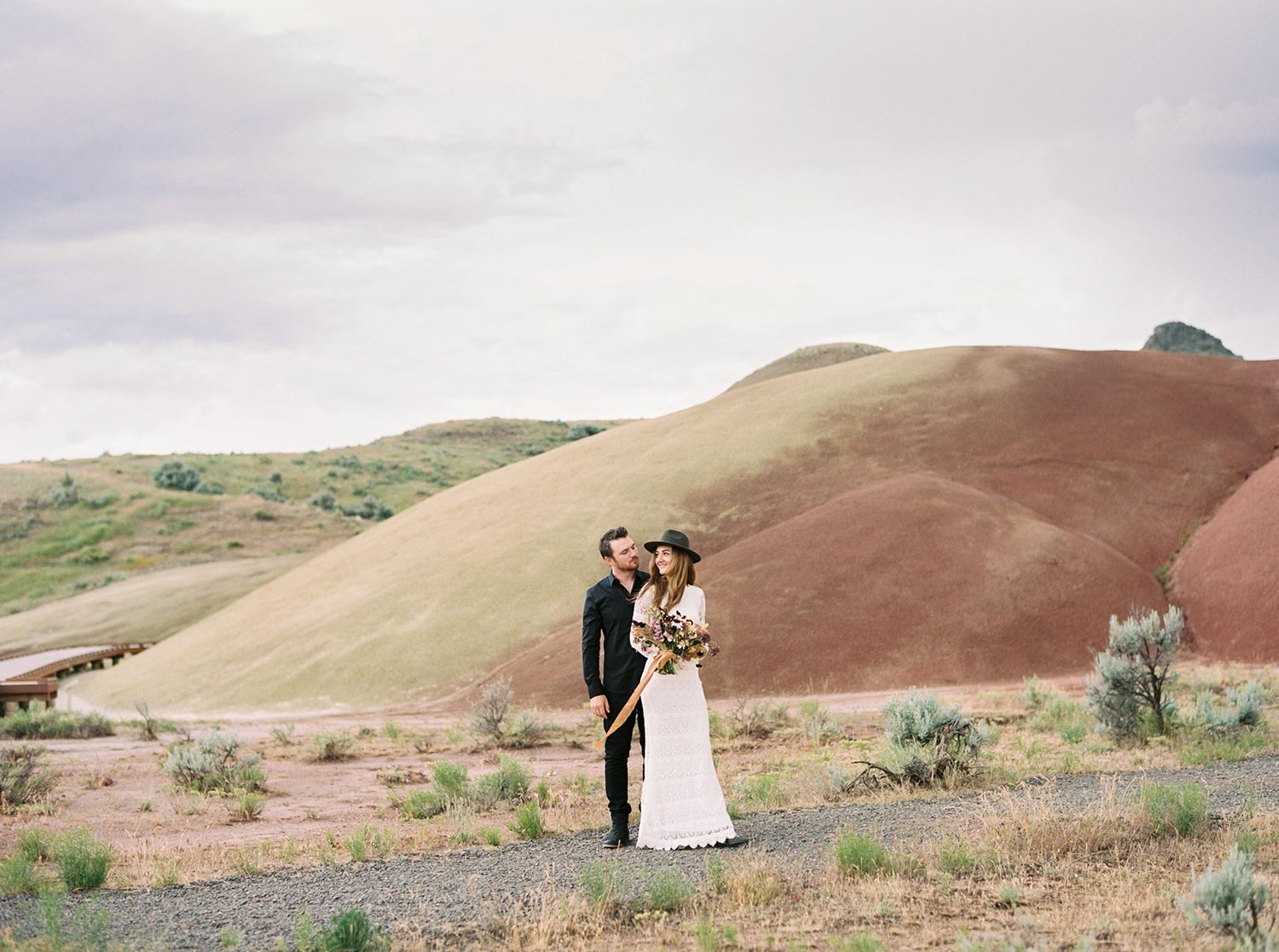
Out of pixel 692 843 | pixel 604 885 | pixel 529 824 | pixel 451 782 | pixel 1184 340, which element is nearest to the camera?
pixel 604 885

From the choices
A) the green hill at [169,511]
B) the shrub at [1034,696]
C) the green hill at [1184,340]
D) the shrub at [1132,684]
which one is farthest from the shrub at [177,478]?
the shrub at [1132,684]

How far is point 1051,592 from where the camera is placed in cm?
2183

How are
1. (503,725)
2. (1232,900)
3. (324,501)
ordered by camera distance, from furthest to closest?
(324,501), (503,725), (1232,900)

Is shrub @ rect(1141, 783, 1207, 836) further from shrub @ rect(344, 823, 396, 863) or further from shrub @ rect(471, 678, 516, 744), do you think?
shrub @ rect(471, 678, 516, 744)

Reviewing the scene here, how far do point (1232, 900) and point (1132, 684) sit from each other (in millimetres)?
8591

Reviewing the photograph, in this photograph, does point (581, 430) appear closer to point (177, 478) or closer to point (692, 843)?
point (177, 478)

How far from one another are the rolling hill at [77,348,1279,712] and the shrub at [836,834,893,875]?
14208 mm

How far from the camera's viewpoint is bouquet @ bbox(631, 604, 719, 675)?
705 cm

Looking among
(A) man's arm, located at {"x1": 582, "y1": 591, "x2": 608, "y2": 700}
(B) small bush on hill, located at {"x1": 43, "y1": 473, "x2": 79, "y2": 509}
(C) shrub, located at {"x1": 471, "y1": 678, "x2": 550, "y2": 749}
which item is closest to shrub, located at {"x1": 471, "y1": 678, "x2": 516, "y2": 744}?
(C) shrub, located at {"x1": 471, "y1": 678, "x2": 550, "y2": 749}

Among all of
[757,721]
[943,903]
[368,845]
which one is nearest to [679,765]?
[943,903]

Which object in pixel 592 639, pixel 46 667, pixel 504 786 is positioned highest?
pixel 592 639

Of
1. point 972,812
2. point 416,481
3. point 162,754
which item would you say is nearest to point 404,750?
point 162,754

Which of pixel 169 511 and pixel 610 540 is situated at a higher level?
pixel 169 511

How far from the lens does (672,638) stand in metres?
7.04
